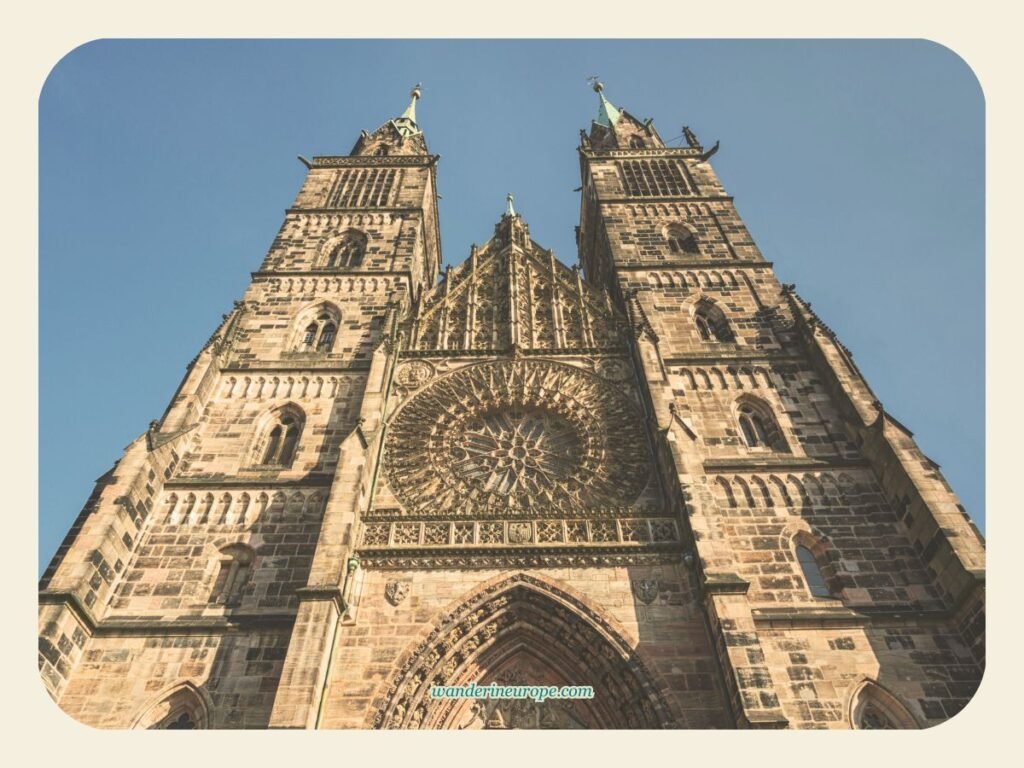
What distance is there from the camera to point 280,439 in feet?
48.5

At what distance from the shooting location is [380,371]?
15141mm

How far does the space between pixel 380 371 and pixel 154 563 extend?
237 inches

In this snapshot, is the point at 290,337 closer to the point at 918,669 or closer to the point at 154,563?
the point at 154,563

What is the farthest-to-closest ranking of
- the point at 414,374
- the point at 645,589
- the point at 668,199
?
the point at 668,199 → the point at 414,374 → the point at 645,589

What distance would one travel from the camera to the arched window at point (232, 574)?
37.8 ft

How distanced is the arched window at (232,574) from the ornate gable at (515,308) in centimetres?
689

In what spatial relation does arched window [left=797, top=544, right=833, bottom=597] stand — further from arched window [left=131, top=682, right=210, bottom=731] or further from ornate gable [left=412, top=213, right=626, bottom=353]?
arched window [left=131, top=682, right=210, bottom=731]

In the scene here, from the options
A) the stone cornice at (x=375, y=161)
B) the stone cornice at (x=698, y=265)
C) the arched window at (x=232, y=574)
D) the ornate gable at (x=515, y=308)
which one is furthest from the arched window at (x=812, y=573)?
the stone cornice at (x=375, y=161)

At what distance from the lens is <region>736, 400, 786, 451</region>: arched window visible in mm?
14148

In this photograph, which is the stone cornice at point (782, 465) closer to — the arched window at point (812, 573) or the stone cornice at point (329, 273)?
the arched window at point (812, 573)

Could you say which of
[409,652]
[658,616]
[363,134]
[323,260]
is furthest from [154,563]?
[363,134]

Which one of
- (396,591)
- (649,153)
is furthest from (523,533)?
(649,153)

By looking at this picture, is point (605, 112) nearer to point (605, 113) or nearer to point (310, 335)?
point (605, 113)

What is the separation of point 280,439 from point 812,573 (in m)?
11.5
